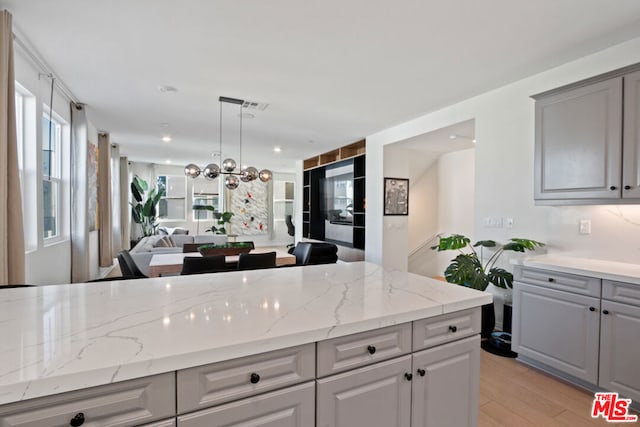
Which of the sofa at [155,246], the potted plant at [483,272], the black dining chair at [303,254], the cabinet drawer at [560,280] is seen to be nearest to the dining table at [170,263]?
the black dining chair at [303,254]

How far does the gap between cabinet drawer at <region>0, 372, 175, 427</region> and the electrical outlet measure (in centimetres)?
333

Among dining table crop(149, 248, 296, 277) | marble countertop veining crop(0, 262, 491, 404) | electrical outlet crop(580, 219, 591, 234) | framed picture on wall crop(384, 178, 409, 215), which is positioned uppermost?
framed picture on wall crop(384, 178, 409, 215)

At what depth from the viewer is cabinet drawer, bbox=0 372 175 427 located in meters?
0.74

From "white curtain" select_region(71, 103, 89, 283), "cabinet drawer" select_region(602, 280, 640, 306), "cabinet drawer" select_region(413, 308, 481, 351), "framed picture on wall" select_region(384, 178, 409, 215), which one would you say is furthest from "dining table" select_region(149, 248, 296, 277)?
"cabinet drawer" select_region(602, 280, 640, 306)

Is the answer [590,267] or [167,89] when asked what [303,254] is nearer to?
[167,89]

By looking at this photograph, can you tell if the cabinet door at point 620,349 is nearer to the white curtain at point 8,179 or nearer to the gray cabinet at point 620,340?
the gray cabinet at point 620,340

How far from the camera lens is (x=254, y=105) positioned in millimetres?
4094

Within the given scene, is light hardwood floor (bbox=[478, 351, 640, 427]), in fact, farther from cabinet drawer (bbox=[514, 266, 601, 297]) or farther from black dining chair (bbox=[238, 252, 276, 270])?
black dining chair (bbox=[238, 252, 276, 270])

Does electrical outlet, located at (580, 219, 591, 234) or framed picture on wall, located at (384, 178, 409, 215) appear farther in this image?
framed picture on wall, located at (384, 178, 409, 215)

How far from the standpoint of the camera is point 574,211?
2.80 m

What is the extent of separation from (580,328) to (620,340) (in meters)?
0.22

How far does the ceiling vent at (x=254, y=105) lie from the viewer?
158 inches

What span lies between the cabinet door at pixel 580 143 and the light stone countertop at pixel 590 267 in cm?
53

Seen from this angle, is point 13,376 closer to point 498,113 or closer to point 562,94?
point 562,94
